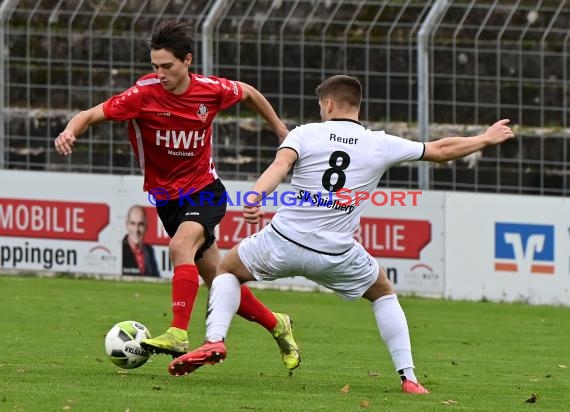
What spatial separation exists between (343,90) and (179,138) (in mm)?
1700

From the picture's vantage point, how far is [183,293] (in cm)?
945

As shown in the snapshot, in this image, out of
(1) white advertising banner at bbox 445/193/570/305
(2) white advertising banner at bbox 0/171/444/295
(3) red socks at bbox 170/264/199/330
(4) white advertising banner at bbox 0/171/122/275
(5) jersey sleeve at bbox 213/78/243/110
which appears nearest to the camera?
(3) red socks at bbox 170/264/199/330

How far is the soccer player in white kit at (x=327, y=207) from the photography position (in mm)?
8484

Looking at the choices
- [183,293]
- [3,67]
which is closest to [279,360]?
[183,293]

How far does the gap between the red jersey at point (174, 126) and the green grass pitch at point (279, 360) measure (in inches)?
50.6

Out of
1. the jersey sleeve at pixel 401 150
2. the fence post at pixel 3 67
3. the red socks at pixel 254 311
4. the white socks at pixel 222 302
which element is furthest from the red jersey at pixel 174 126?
the fence post at pixel 3 67

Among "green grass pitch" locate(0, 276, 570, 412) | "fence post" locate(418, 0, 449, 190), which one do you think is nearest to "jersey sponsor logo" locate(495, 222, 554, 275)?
"green grass pitch" locate(0, 276, 570, 412)

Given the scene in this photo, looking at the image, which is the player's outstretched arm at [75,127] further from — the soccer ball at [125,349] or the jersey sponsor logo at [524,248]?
the jersey sponsor logo at [524,248]

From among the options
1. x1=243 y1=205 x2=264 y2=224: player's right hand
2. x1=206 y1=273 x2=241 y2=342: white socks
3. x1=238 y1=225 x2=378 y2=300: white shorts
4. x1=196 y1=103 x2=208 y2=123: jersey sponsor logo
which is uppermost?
x1=196 y1=103 x2=208 y2=123: jersey sponsor logo

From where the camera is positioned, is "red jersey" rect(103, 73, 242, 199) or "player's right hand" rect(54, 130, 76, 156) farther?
"red jersey" rect(103, 73, 242, 199)

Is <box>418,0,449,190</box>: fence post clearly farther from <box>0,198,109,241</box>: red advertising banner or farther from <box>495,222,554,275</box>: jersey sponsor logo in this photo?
<box>0,198,109,241</box>: red advertising banner

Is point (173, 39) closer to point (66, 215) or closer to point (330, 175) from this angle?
point (330, 175)

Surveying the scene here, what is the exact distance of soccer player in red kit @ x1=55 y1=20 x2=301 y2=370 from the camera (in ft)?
31.2

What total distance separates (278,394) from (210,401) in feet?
2.08
